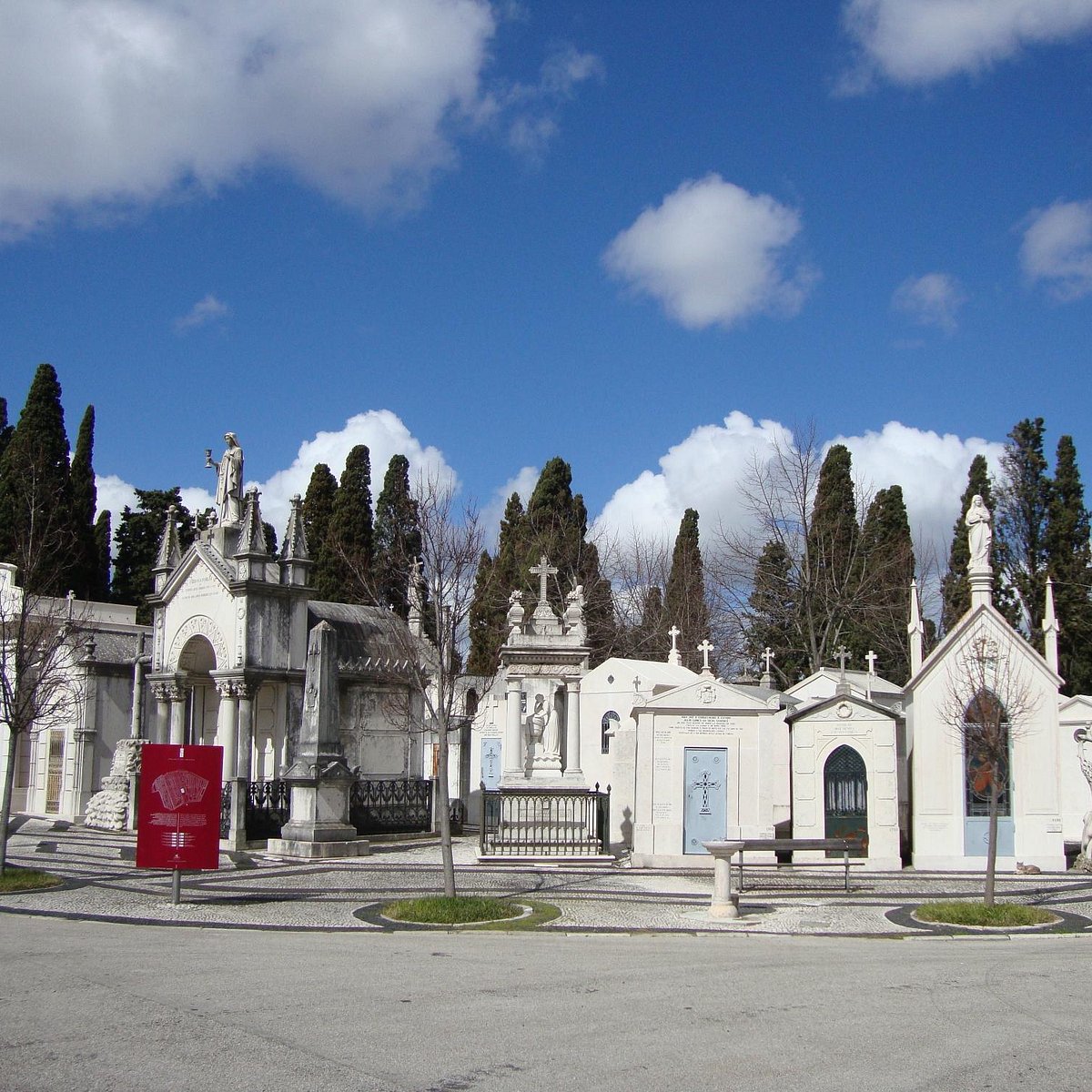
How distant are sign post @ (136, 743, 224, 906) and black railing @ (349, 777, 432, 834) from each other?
11.1 metres

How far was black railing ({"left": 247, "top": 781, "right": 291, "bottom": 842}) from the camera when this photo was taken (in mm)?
24078

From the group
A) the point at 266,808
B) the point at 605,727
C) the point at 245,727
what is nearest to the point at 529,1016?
the point at 266,808

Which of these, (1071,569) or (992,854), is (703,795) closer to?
(992,854)

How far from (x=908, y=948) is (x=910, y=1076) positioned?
18.7 feet

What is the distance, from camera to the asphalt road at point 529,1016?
6836mm

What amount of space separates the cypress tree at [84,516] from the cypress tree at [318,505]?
9499mm

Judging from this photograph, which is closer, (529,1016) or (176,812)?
(529,1016)

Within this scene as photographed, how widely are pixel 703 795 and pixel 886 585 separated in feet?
74.8

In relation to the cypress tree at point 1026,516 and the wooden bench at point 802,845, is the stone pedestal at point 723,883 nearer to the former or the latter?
the wooden bench at point 802,845

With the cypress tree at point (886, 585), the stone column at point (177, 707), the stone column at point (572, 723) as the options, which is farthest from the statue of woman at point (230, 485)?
the cypress tree at point (886, 585)

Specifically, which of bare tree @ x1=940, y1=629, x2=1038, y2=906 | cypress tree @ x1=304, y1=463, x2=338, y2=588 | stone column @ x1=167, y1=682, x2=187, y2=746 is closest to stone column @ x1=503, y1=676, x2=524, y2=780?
bare tree @ x1=940, y1=629, x2=1038, y2=906

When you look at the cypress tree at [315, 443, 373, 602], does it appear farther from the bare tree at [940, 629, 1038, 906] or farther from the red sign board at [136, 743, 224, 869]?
the red sign board at [136, 743, 224, 869]

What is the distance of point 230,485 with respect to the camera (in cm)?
3269

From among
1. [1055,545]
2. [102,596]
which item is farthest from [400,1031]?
[102,596]
